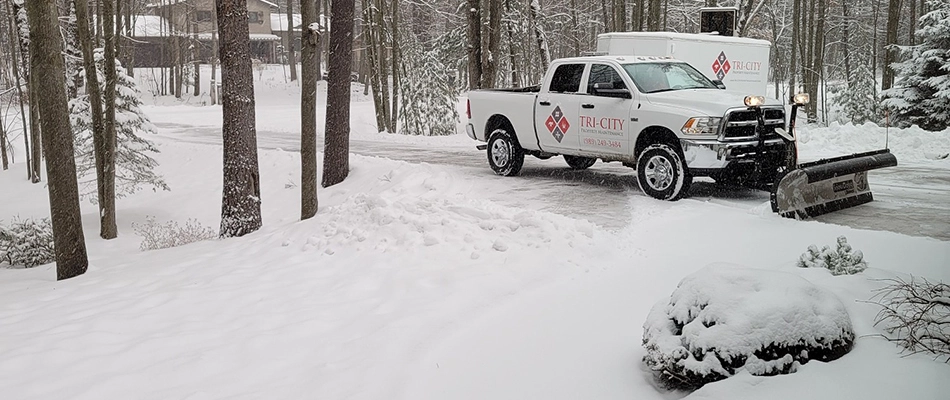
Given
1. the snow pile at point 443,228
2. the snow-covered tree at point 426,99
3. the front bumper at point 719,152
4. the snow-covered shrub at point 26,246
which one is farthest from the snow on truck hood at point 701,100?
the snow-covered tree at point 426,99

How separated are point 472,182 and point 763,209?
4931 millimetres

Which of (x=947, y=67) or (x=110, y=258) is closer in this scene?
(x=110, y=258)

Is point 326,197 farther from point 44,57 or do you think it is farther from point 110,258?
point 44,57

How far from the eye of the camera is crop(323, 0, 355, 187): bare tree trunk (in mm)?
13352

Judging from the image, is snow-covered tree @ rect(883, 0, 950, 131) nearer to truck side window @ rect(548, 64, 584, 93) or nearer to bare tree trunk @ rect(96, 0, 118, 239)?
truck side window @ rect(548, 64, 584, 93)

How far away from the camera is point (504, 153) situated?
13750 mm

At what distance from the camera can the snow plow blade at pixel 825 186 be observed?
9352mm

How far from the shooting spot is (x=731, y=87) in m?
18.6

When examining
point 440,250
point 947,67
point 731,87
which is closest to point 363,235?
point 440,250

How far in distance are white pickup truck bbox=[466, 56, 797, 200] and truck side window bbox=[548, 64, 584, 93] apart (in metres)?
0.02

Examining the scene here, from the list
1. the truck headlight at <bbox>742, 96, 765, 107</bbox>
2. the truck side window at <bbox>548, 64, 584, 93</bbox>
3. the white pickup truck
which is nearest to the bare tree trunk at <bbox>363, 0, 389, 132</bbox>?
the white pickup truck

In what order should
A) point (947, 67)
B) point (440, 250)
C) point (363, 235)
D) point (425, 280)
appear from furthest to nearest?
point (947, 67) < point (363, 235) < point (440, 250) < point (425, 280)

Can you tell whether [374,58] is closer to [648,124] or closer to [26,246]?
[26,246]

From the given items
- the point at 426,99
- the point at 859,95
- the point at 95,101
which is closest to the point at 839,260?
the point at 95,101
